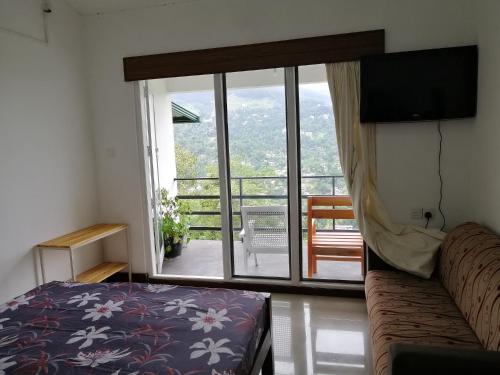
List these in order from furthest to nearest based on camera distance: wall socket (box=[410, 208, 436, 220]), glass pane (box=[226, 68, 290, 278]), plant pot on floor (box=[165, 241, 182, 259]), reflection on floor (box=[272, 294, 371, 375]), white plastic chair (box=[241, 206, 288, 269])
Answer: plant pot on floor (box=[165, 241, 182, 259]) → white plastic chair (box=[241, 206, 288, 269]) → glass pane (box=[226, 68, 290, 278]) → wall socket (box=[410, 208, 436, 220]) → reflection on floor (box=[272, 294, 371, 375])

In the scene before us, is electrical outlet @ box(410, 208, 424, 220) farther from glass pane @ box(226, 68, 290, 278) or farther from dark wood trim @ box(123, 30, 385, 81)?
dark wood trim @ box(123, 30, 385, 81)

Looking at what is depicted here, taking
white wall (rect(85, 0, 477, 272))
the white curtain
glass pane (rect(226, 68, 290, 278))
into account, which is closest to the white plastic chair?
glass pane (rect(226, 68, 290, 278))

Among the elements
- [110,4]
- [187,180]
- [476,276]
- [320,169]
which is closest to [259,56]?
[320,169]

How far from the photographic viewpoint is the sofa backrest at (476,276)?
152 cm

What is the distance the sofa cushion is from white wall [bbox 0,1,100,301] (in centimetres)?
260

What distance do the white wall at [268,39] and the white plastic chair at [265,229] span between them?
3.32 ft

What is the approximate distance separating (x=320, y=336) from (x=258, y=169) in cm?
Result: 159

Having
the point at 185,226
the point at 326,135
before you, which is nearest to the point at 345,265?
the point at 326,135

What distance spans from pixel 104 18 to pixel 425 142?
3.09 meters

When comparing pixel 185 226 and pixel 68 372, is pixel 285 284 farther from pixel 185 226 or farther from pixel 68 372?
pixel 68 372

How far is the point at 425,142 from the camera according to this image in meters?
2.73

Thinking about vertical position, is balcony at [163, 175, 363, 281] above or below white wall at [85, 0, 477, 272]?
below

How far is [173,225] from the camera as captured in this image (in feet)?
14.3

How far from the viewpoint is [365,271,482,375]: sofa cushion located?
1628 mm
